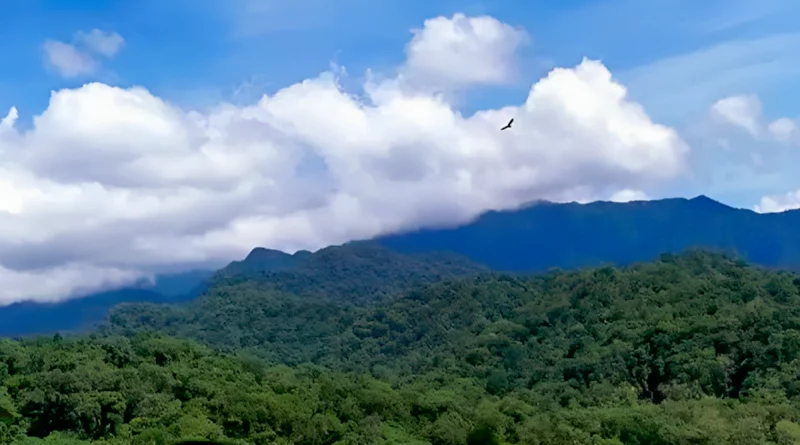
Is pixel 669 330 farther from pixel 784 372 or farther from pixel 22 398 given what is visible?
pixel 22 398

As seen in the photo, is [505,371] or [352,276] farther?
[352,276]

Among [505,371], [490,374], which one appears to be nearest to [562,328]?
[505,371]

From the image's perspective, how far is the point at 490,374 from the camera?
254ft

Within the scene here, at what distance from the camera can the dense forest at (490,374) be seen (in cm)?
4269

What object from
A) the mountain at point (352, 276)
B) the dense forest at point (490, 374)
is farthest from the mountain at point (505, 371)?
the mountain at point (352, 276)

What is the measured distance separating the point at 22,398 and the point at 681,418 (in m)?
37.8

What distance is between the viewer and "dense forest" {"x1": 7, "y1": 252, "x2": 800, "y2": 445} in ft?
140

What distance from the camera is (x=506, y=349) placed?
274 ft

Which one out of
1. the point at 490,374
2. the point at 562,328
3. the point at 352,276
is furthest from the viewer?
the point at 352,276

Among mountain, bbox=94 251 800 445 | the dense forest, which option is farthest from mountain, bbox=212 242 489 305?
the dense forest

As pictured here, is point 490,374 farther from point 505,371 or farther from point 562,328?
point 562,328

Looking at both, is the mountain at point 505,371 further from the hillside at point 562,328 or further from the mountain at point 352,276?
the mountain at point 352,276

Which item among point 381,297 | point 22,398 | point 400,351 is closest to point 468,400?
point 22,398

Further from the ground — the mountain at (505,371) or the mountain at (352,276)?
the mountain at (352,276)
